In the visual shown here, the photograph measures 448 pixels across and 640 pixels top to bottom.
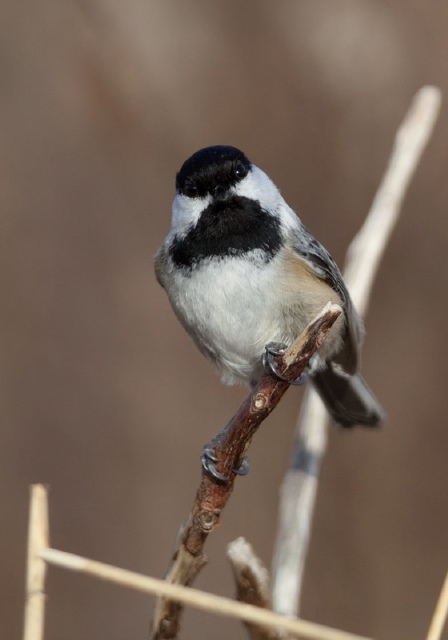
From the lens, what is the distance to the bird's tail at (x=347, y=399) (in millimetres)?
2752

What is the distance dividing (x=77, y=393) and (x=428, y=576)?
6.01 feet

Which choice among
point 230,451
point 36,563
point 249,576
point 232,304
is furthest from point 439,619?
point 232,304

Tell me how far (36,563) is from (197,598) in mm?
274

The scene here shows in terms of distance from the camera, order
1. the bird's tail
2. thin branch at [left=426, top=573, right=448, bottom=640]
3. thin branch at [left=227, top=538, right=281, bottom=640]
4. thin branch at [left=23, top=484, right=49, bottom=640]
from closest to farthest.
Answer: thin branch at [left=23, top=484, right=49, bottom=640], thin branch at [left=426, top=573, right=448, bottom=640], thin branch at [left=227, top=538, right=281, bottom=640], the bird's tail

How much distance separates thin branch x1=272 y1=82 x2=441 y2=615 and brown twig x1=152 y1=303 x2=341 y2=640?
0.40m

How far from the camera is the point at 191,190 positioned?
7.80 feet

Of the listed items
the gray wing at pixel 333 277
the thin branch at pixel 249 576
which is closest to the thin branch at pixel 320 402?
the gray wing at pixel 333 277

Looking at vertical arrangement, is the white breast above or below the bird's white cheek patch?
below

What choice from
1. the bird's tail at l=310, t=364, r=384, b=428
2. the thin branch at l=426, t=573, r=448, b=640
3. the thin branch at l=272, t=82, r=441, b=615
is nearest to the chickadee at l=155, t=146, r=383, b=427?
the thin branch at l=272, t=82, r=441, b=615

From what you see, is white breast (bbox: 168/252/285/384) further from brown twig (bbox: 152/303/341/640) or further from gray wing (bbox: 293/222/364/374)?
brown twig (bbox: 152/303/341/640)

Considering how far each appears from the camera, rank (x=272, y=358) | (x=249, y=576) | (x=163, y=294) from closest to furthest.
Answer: (x=249, y=576)
(x=272, y=358)
(x=163, y=294)

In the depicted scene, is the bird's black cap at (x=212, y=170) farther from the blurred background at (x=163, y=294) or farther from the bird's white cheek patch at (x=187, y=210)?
the blurred background at (x=163, y=294)

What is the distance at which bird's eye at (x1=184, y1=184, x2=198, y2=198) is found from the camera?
2.37 metres

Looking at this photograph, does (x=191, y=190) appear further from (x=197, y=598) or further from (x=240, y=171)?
(x=197, y=598)
